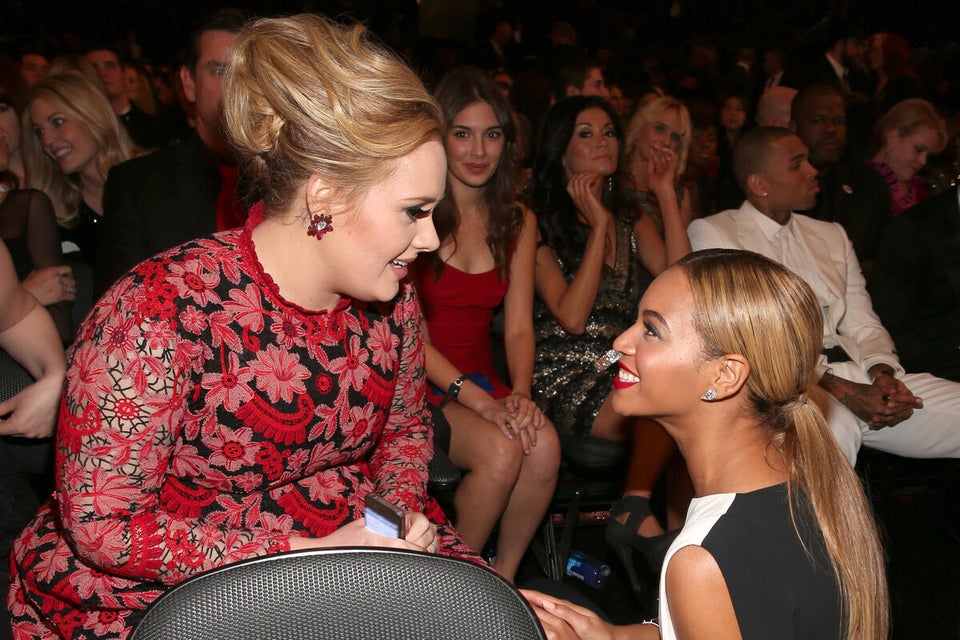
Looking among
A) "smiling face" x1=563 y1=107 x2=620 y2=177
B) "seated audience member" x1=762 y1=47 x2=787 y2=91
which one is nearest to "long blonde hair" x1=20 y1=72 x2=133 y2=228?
"smiling face" x1=563 y1=107 x2=620 y2=177

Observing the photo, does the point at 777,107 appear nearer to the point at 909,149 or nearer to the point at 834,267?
the point at 909,149

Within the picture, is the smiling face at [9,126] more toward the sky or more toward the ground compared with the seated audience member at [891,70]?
more toward the ground

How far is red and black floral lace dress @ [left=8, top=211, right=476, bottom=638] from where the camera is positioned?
4.24 feet

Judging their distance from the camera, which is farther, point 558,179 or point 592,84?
point 592,84

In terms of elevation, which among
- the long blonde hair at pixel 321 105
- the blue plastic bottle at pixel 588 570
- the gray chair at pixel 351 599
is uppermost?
the long blonde hair at pixel 321 105

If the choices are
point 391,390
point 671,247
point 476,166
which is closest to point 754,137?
point 671,247

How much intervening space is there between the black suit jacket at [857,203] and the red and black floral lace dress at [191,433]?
3189mm

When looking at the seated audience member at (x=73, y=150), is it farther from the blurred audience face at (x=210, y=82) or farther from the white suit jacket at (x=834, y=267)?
the white suit jacket at (x=834, y=267)

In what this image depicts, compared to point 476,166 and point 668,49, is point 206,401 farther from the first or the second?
point 668,49

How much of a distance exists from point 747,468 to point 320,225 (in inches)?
30.5

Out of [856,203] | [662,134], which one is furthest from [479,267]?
[856,203]

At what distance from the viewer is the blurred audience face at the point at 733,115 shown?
19.8 feet

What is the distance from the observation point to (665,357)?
4.58 ft

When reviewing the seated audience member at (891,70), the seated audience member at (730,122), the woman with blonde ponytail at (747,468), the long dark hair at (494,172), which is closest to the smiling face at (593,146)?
the long dark hair at (494,172)
